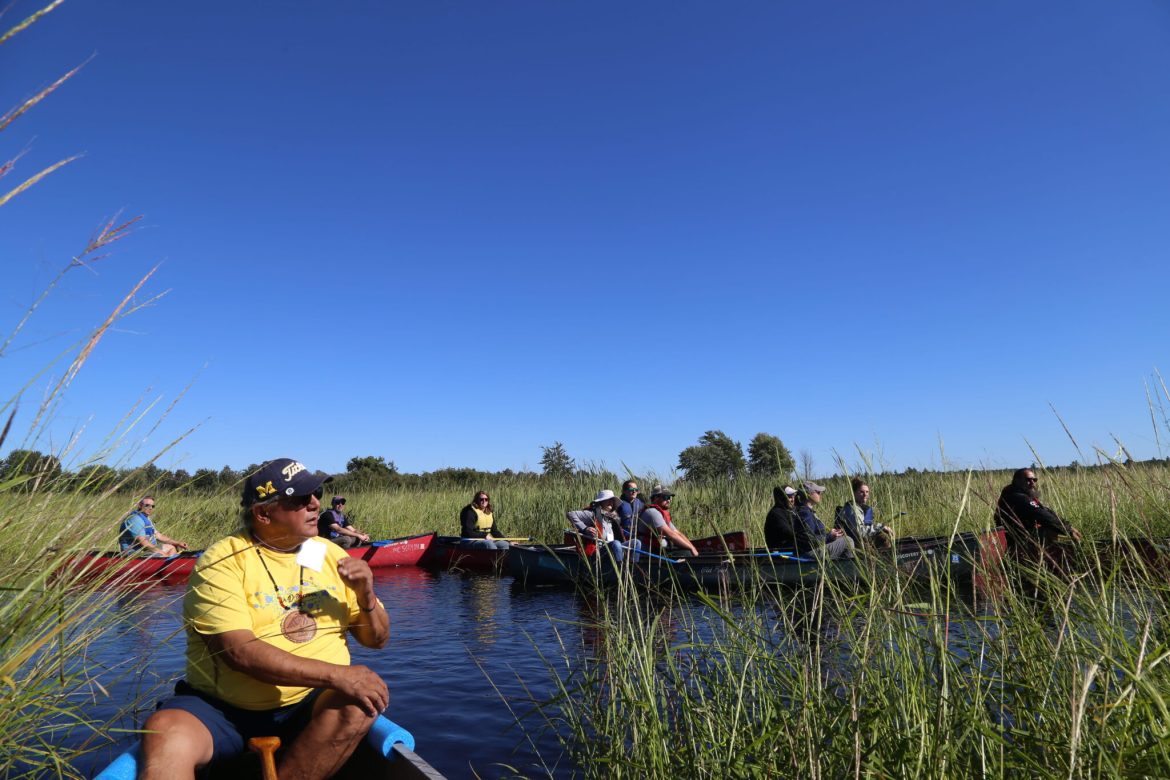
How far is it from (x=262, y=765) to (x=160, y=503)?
38.8 ft

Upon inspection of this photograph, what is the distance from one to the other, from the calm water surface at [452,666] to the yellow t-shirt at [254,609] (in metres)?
0.21

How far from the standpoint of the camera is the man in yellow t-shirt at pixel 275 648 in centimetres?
300

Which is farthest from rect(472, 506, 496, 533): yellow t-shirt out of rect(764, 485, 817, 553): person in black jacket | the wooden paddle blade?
the wooden paddle blade

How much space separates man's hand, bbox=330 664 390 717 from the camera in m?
3.11

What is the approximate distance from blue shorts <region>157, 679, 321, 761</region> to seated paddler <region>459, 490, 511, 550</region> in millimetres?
12627

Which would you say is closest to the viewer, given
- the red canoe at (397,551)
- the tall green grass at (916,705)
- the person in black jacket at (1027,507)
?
the tall green grass at (916,705)

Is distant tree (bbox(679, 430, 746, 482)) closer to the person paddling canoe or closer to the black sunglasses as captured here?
the person paddling canoe

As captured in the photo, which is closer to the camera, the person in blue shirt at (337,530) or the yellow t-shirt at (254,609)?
the yellow t-shirt at (254,609)

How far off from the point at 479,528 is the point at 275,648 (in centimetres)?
1401

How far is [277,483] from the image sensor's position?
Answer: 3291 mm

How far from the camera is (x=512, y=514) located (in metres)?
20.0

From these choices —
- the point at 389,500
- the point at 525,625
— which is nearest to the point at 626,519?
the point at 525,625

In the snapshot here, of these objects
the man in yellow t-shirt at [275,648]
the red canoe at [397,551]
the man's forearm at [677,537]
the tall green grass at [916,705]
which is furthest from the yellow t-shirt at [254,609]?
the red canoe at [397,551]

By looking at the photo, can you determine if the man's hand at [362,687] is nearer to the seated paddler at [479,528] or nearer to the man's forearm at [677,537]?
the man's forearm at [677,537]
